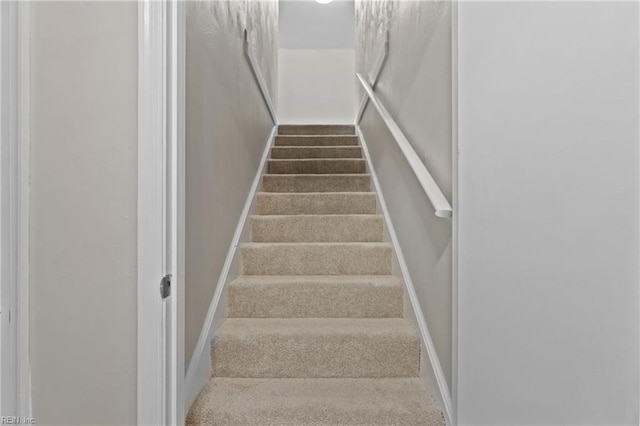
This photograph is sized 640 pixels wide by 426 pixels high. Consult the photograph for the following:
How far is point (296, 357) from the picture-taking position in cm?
148

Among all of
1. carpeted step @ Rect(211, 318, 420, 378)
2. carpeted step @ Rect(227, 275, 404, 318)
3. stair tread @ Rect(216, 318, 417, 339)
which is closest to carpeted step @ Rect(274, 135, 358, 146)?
carpeted step @ Rect(227, 275, 404, 318)

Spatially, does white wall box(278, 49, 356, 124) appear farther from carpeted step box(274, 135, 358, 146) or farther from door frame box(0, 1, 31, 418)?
door frame box(0, 1, 31, 418)

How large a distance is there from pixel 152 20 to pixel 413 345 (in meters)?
1.34

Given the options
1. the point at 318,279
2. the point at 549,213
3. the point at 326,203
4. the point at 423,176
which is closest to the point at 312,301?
the point at 318,279

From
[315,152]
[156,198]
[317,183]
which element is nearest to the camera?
[156,198]

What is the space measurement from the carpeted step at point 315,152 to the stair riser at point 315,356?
2149 millimetres

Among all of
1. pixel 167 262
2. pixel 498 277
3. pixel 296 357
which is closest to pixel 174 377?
pixel 167 262

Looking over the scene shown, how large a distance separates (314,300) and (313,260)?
318 mm

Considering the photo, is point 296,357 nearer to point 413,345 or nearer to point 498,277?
point 413,345

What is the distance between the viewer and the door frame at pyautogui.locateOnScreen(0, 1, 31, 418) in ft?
2.53

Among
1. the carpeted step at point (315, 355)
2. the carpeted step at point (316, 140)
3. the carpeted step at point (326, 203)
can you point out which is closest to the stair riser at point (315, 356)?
the carpeted step at point (315, 355)

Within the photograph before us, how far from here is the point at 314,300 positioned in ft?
5.73

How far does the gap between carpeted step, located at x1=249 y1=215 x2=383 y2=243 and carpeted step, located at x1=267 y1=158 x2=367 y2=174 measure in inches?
35.4

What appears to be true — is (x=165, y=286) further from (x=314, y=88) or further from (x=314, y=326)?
(x=314, y=88)
